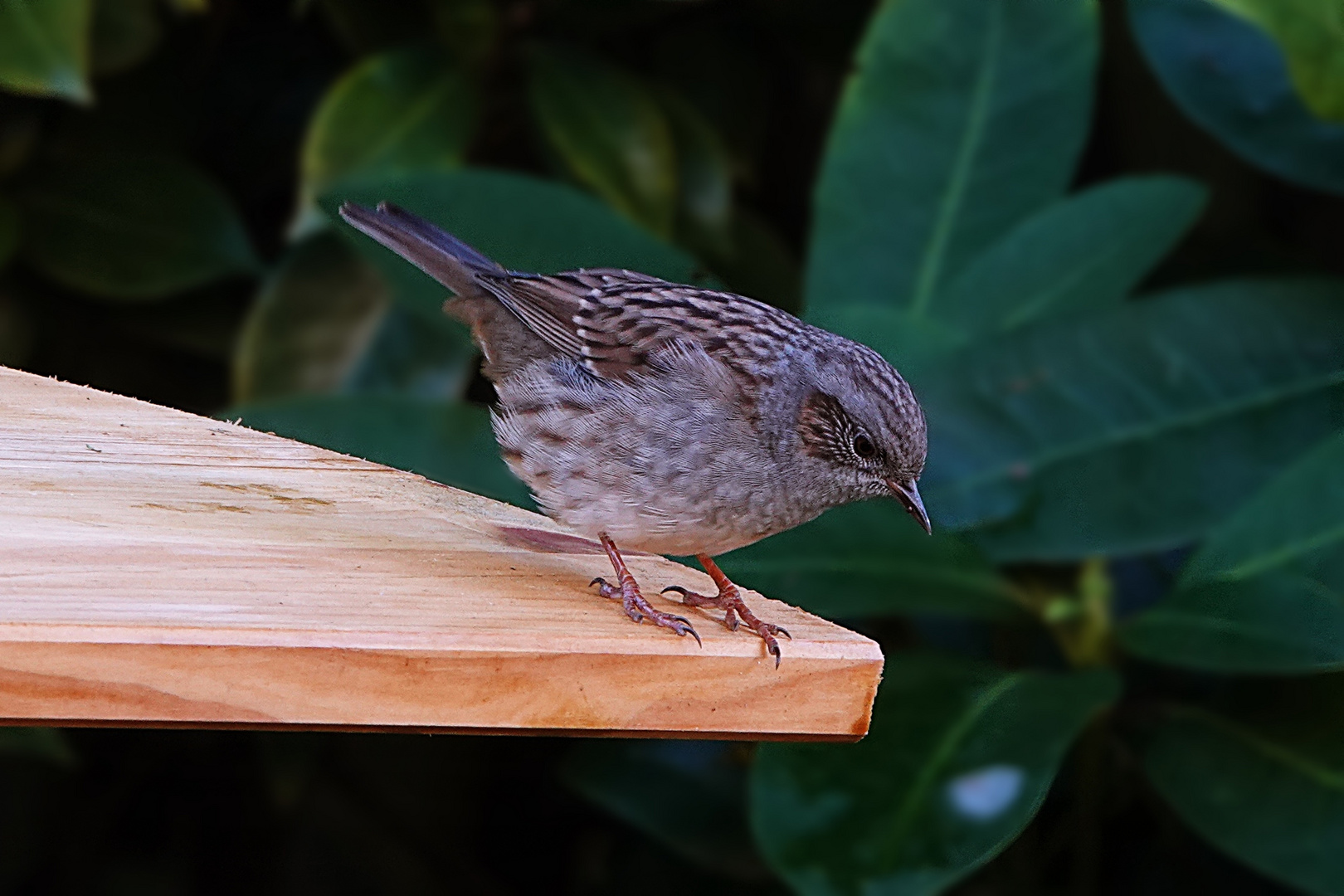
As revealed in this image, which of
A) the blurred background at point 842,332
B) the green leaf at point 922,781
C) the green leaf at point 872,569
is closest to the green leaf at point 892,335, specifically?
the blurred background at point 842,332

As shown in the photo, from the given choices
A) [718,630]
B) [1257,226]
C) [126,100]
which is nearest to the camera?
[718,630]

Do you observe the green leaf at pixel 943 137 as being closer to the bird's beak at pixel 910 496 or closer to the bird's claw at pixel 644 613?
the bird's beak at pixel 910 496

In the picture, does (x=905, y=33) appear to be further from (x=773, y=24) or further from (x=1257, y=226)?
(x=1257, y=226)

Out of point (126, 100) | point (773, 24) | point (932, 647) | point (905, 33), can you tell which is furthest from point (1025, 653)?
point (126, 100)

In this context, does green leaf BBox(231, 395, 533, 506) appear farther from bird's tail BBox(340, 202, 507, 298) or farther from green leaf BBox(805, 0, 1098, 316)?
green leaf BBox(805, 0, 1098, 316)

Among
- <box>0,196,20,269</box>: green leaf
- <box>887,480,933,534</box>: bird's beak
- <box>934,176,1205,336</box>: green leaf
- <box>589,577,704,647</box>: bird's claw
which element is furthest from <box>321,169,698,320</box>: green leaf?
<box>589,577,704,647</box>: bird's claw

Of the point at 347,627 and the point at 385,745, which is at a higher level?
the point at 347,627

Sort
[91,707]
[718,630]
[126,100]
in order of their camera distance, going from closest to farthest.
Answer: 1. [91,707]
2. [718,630]
3. [126,100]
